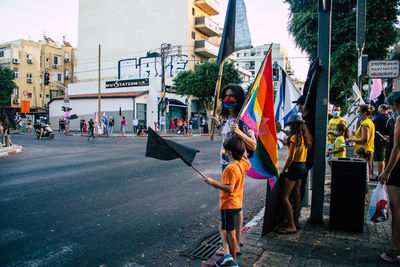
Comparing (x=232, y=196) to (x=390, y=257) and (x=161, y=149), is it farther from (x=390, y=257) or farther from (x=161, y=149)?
(x=390, y=257)

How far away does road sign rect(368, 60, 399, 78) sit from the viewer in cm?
826

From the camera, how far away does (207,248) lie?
12.5 ft

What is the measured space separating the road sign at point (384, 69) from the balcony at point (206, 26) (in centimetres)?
3824

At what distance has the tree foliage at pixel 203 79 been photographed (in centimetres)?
3275

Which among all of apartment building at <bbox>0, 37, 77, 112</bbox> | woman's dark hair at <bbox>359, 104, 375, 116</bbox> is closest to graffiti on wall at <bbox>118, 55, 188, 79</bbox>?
apartment building at <bbox>0, 37, 77, 112</bbox>

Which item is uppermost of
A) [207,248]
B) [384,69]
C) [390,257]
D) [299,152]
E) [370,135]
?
[384,69]

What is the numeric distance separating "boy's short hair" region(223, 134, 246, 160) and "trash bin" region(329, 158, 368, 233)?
1811 mm

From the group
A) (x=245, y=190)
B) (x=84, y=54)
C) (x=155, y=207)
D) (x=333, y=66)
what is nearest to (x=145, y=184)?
(x=155, y=207)

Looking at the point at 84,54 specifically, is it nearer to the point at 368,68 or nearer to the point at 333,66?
the point at 333,66

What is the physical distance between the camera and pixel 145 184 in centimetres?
729

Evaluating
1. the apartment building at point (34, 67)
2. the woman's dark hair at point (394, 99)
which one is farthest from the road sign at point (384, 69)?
the apartment building at point (34, 67)

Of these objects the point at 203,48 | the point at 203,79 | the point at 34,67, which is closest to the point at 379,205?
the point at 203,79

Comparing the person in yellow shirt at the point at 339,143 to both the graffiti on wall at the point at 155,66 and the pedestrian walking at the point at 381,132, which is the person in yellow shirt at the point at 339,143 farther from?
the graffiti on wall at the point at 155,66

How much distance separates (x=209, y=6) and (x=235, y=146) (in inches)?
1857
